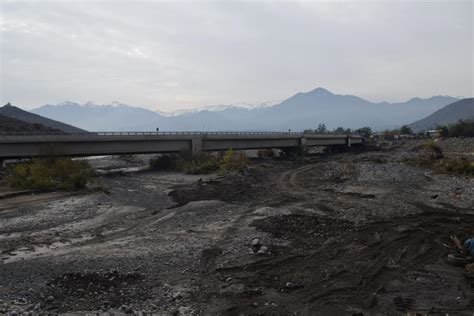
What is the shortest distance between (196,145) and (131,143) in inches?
418

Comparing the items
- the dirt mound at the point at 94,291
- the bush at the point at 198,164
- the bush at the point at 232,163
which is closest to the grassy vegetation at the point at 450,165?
the bush at the point at 232,163

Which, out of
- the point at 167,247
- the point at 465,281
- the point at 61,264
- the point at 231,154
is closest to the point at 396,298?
the point at 465,281

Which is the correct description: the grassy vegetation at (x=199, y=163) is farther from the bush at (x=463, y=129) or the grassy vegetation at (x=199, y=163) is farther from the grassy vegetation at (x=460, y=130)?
the grassy vegetation at (x=460, y=130)

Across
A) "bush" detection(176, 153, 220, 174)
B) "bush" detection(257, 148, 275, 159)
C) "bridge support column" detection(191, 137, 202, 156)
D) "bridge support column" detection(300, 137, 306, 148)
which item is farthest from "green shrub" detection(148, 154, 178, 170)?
"bridge support column" detection(300, 137, 306, 148)

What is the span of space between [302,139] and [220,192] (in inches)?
2239

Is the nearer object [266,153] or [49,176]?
[49,176]

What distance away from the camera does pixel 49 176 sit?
36.2m

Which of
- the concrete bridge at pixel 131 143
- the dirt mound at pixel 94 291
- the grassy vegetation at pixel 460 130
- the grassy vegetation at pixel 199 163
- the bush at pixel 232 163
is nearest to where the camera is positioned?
the dirt mound at pixel 94 291

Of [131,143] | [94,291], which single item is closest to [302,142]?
[131,143]

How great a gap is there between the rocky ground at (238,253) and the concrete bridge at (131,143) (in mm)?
16485

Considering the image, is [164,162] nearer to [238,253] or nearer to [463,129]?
[238,253]

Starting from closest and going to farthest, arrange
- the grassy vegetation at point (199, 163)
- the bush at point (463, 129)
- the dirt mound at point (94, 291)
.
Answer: the dirt mound at point (94, 291) → the grassy vegetation at point (199, 163) → the bush at point (463, 129)

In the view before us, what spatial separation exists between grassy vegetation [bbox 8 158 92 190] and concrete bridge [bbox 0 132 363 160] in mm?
3521

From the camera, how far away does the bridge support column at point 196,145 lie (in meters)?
61.1
